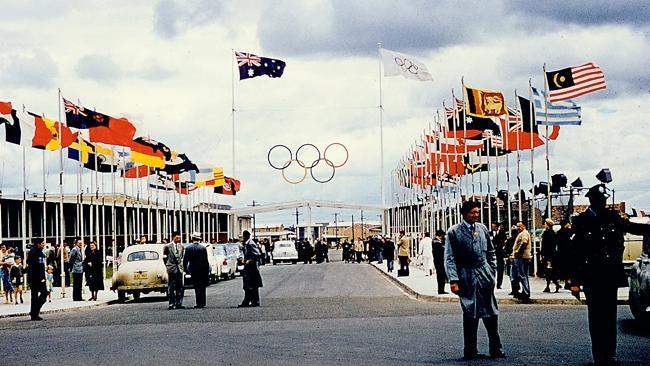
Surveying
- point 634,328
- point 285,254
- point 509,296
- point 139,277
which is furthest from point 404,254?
point 285,254

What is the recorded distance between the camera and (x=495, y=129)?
125 feet

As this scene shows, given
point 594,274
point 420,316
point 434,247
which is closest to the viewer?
point 594,274

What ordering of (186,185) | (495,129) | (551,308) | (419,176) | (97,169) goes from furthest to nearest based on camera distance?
(186,185)
(419,176)
(97,169)
(495,129)
(551,308)

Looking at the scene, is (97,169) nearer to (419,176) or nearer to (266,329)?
(419,176)

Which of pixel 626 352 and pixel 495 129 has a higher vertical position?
pixel 495 129

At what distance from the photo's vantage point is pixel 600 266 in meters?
11.0

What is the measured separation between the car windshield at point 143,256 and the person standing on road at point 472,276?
62.6ft

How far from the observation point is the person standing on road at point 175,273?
24297mm

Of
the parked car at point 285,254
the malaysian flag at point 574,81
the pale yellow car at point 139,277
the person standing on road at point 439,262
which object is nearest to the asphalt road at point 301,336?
the person standing on road at point 439,262

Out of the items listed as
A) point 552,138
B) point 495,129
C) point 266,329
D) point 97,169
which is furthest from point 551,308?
point 97,169

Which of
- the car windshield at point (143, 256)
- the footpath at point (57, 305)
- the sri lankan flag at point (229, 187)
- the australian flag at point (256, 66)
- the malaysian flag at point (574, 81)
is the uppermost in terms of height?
the australian flag at point (256, 66)

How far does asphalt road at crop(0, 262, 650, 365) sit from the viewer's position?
12273 mm

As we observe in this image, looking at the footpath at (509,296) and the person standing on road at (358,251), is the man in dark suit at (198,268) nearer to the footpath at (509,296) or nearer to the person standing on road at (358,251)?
the footpath at (509,296)

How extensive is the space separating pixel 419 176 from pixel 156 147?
13.2m
